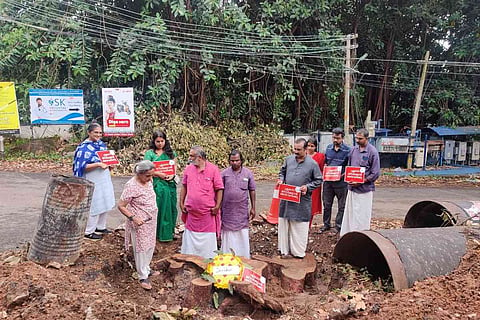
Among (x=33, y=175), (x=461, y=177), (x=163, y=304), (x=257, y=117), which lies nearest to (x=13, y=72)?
(x=33, y=175)

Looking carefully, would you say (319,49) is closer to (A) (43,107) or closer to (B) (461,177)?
(B) (461,177)

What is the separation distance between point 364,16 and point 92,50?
12.0 meters

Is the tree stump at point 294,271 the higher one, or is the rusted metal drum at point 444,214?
the rusted metal drum at point 444,214

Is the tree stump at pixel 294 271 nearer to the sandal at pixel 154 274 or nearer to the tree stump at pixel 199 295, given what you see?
the tree stump at pixel 199 295

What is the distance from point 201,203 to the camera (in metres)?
4.78

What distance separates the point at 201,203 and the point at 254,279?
46.6 inches

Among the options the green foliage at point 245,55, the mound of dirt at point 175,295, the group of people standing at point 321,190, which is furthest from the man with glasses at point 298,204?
the green foliage at point 245,55

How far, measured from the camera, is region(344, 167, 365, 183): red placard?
216 inches

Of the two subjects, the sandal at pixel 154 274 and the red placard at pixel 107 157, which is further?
the red placard at pixel 107 157

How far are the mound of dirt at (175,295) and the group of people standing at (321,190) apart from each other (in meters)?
0.66

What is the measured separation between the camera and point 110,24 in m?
13.8

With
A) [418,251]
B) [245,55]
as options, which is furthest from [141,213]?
[245,55]

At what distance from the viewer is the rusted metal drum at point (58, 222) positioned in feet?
14.0

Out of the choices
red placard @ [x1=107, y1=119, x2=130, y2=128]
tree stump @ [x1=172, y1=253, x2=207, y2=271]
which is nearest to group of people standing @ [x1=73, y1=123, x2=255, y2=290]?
tree stump @ [x1=172, y1=253, x2=207, y2=271]
